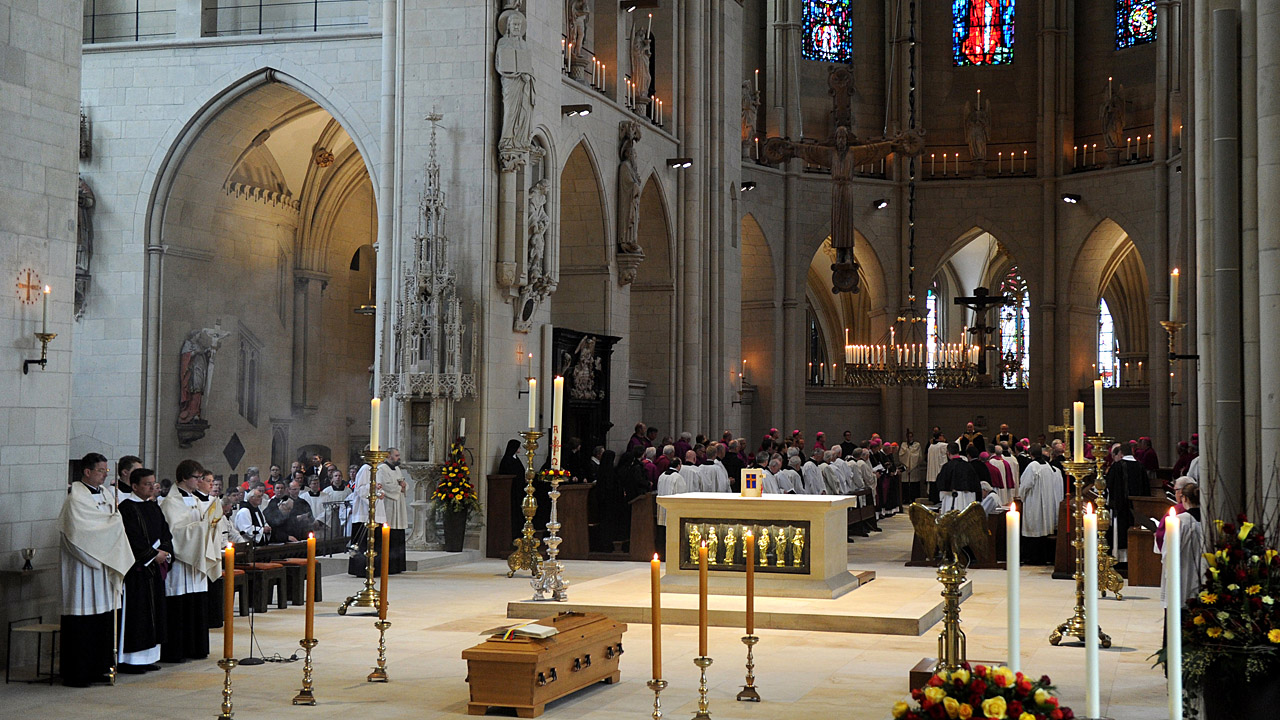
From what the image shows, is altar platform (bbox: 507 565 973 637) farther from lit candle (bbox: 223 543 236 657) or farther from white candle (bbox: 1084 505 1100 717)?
white candle (bbox: 1084 505 1100 717)

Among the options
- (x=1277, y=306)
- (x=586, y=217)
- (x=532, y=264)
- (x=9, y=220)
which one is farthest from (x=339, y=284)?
Answer: (x=1277, y=306)

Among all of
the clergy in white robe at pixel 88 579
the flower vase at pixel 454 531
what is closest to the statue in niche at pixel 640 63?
the flower vase at pixel 454 531

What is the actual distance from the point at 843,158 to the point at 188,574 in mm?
16959

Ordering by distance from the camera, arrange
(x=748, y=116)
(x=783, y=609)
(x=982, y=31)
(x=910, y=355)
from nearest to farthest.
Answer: (x=783, y=609)
(x=910, y=355)
(x=748, y=116)
(x=982, y=31)

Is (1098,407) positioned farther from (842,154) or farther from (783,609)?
(842,154)

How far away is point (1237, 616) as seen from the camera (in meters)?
5.68

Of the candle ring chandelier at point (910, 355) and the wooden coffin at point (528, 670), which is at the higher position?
the candle ring chandelier at point (910, 355)

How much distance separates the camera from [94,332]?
19.0 metres

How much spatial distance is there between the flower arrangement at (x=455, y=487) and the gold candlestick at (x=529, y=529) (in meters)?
1.64

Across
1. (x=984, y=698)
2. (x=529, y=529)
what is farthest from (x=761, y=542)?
(x=984, y=698)

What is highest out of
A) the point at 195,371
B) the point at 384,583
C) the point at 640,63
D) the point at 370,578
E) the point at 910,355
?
the point at 640,63

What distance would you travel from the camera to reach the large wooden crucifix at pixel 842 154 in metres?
22.3

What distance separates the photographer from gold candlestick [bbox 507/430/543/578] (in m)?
10.4

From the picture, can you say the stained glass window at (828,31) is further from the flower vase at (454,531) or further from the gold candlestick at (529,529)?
the gold candlestick at (529,529)
